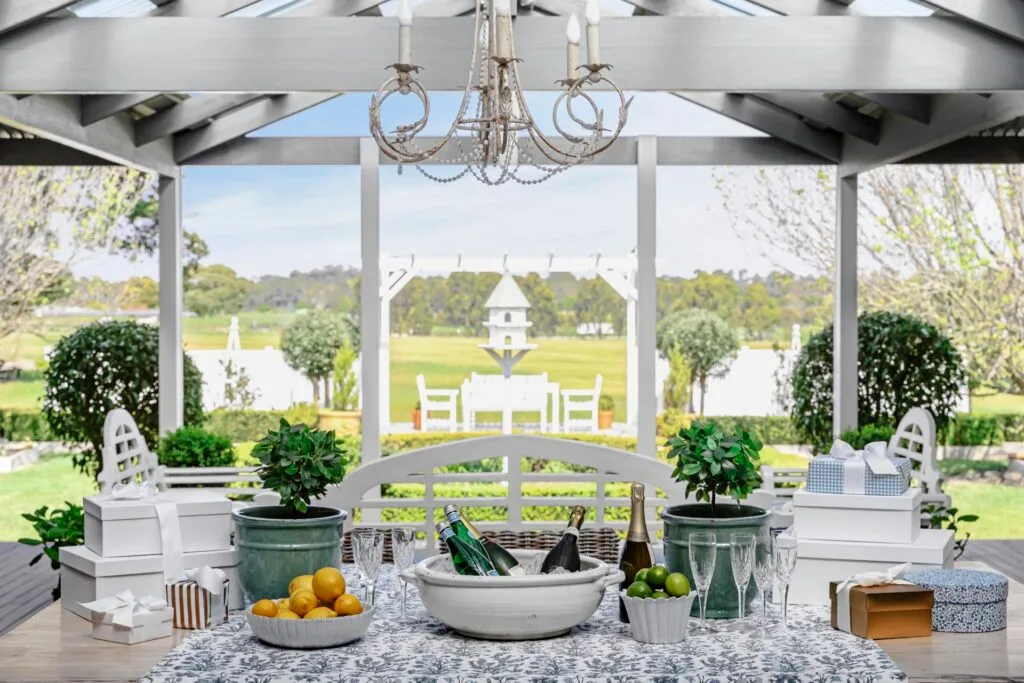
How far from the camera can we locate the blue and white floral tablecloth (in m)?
2.27

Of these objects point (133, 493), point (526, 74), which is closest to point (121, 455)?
point (133, 493)

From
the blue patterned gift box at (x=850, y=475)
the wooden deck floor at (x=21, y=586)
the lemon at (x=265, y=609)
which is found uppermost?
the blue patterned gift box at (x=850, y=475)

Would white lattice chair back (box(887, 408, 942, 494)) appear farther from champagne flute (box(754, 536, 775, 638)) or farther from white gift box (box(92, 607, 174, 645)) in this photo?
white gift box (box(92, 607, 174, 645))

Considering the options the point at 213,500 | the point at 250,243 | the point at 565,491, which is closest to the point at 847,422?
the point at 565,491

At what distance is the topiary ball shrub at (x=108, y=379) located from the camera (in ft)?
25.4

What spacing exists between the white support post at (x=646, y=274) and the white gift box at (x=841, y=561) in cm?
378

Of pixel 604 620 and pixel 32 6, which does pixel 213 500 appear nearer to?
pixel 604 620

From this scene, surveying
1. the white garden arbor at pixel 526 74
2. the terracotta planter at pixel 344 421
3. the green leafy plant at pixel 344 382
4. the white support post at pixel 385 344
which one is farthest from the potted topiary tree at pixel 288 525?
the green leafy plant at pixel 344 382

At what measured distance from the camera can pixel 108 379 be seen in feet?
25.5

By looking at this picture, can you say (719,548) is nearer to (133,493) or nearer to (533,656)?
(533,656)

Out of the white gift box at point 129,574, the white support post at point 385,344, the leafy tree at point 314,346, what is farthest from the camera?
the leafy tree at point 314,346

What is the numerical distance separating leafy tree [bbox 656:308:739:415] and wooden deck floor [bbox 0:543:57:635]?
19.1 ft

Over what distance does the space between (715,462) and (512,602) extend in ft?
2.01

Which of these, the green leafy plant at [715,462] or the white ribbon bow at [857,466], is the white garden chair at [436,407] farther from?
the green leafy plant at [715,462]
